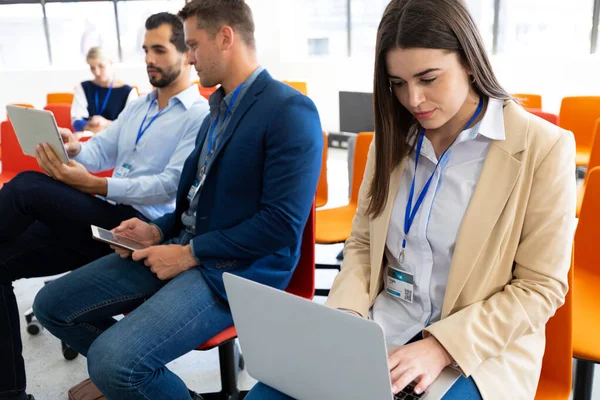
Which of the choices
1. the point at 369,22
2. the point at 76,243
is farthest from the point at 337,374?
the point at 369,22

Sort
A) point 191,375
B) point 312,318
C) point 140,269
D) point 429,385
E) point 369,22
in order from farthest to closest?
point 369,22
point 191,375
point 140,269
point 429,385
point 312,318

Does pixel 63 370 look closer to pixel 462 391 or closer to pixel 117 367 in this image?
pixel 117 367

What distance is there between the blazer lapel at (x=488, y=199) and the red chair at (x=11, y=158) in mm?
2758

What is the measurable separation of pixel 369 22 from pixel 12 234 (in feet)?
21.2

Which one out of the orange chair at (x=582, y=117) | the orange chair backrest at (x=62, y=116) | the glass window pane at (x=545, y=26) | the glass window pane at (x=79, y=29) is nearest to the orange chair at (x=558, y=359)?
the orange chair at (x=582, y=117)

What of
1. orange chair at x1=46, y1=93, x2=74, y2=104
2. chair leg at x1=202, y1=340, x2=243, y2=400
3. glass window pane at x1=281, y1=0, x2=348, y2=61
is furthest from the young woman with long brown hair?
glass window pane at x1=281, y1=0, x2=348, y2=61

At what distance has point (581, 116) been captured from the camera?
3811 millimetres

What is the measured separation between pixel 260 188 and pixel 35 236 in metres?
0.93

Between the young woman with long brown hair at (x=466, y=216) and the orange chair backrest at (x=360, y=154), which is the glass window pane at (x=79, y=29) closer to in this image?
the orange chair backrest at (x=360, y=154)

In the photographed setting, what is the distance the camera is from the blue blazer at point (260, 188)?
63.4 inches

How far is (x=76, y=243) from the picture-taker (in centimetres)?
202

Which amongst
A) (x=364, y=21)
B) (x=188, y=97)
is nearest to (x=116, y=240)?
(x=188, y=97)

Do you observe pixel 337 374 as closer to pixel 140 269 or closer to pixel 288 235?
pixel 288 235

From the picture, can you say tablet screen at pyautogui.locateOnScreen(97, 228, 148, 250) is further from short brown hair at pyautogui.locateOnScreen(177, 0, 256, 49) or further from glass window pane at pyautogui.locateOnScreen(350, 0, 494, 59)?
glass window pane at pyautogui.locateOnScreen(350, 0, 494, 59)
